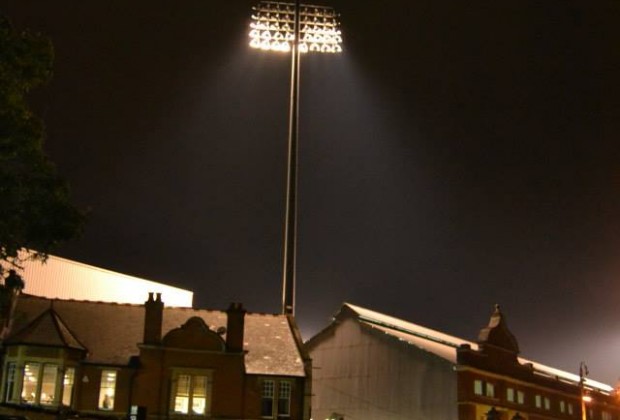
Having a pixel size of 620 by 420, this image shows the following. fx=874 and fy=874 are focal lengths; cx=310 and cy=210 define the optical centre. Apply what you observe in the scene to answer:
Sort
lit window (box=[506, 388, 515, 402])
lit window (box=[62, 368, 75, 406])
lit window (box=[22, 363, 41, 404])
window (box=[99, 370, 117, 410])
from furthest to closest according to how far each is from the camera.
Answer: lit window (box=[506, 388, 515, 402]) → window (box=[99, 370, 117, 410]) → lit window (box=[62, 368, 75, 406]) → lit window (box=[22, 363, 41, 404])

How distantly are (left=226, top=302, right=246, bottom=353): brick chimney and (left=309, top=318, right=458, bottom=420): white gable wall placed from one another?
51.6 ft

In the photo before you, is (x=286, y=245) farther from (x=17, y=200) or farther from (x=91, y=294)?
(x=17, y=200)

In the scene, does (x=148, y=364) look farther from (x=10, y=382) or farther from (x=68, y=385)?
(x=10, y=382)

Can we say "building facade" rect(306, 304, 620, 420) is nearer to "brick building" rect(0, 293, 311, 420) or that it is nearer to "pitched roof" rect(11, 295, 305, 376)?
"pitched roof" rect(11, 295, 305, 376)

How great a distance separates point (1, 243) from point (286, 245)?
32.0 metres

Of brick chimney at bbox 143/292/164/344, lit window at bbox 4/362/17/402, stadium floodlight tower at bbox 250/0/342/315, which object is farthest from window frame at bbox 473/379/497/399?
lit window at bbox 4/362/17/402

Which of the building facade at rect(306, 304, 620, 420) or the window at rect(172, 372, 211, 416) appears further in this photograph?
the building facade at rect(306, 304, 620, 420)

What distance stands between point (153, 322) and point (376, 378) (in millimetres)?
20335

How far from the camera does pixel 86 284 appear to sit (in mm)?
66875

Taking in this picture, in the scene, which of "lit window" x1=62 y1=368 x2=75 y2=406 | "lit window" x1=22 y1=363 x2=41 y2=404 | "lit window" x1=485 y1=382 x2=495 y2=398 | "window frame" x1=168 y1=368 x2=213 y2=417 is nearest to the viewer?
"lit window" x1=22 y1=363 x2=41 y2=404

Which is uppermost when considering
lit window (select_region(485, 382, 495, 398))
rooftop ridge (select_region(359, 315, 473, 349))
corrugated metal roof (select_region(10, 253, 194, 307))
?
corrugated metal roof (select_region(10, 253, 194, 307))

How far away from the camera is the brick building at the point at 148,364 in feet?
143

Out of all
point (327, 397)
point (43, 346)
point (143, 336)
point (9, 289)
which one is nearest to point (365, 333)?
point (327, 397)

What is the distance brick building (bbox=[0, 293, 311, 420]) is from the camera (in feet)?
143
